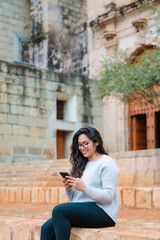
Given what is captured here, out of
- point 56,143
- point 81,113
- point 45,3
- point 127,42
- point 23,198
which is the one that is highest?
point 45,3

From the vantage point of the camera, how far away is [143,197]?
254 inches

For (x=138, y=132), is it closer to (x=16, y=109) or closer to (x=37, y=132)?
(x=37, y=132)

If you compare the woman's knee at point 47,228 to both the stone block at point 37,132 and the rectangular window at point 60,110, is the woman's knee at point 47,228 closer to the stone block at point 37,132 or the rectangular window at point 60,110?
the stone block at point 37,132

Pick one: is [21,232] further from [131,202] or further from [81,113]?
[81,113]

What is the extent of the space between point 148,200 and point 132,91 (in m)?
6.65

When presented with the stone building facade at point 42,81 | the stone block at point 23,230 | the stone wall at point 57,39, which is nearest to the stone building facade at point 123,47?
the stone building facade at point 42,81

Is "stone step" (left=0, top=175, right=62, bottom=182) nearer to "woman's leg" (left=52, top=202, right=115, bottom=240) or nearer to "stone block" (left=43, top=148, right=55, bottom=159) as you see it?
"stone block" (left=43, top=148, right=55, bottom=159)

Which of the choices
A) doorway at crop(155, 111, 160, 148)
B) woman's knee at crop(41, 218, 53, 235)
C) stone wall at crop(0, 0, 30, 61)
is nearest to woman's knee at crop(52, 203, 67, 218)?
woman's knee at crop(41, 218, 53, 235)

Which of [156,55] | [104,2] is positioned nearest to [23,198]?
[156,55]

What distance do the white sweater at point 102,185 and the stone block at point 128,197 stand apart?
3.26 meters

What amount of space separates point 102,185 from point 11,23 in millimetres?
20741

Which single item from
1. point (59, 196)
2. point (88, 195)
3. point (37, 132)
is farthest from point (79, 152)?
point (37, 132)

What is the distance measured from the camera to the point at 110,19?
18.4 metres

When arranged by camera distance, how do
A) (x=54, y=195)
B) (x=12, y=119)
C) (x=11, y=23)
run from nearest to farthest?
(x=54, y=195)
(x=12, y=119)
(x=11, y=23)
